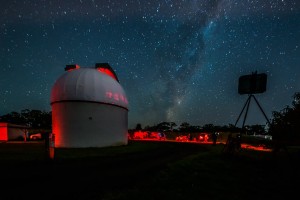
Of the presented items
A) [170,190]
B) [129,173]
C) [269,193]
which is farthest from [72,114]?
[269,193]

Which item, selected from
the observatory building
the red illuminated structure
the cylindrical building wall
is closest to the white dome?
the observatory building

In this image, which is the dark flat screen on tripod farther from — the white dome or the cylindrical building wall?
the cylindrical building wall

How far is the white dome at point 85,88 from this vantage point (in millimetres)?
18391

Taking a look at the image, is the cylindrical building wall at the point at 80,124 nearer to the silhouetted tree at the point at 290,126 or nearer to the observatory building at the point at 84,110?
the observatory building at the point at 84,110

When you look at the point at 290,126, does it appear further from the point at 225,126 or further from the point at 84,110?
the point at 225,126

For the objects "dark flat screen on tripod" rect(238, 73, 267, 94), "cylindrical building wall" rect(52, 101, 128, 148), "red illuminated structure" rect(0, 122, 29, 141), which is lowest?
"red illuminated structure" rect(0, 122, 29, 141)

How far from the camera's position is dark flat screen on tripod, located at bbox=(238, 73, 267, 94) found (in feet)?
39.7

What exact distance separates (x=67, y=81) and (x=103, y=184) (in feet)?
51.3

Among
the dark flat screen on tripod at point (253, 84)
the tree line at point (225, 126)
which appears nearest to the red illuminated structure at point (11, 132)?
the tree line at point (225, 126)

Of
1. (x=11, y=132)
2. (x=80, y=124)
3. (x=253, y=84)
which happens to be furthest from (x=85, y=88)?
(x=11, y=132)

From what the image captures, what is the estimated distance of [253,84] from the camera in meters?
12.3

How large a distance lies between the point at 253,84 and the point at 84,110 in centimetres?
1382

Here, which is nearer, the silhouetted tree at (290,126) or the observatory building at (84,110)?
the silhouetted tree at (290,126)

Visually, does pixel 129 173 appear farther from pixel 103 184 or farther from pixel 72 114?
→ pixel 72 114
